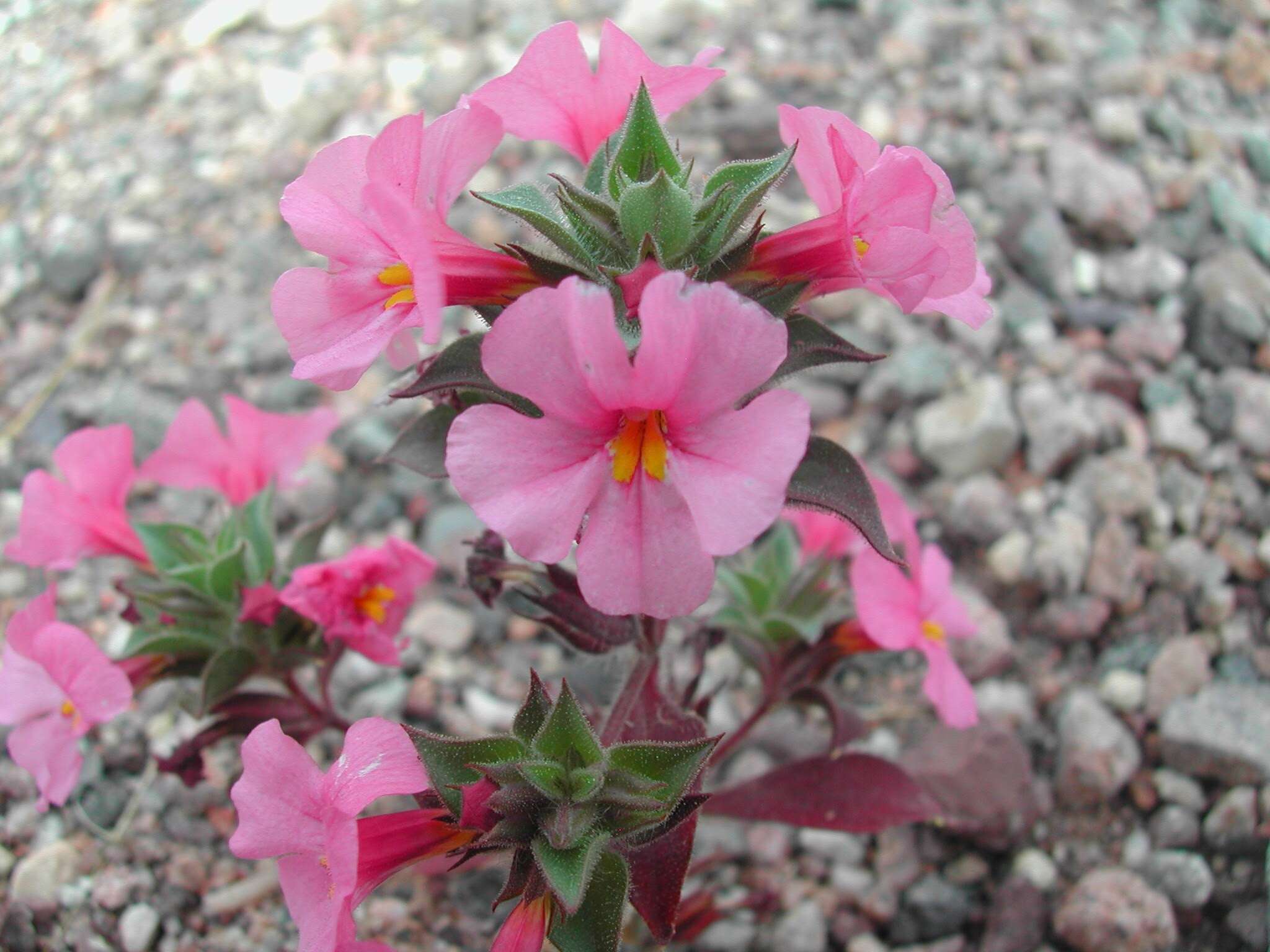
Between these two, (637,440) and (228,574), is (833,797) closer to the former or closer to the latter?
(637,440)

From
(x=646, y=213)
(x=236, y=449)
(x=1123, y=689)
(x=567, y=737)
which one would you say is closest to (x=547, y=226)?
(x=646, y=213)

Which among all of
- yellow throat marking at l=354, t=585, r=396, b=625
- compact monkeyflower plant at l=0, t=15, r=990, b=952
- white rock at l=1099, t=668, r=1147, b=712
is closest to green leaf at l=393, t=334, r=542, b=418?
compact monkeyflower plant at l=0, t=15, r=990, b=952

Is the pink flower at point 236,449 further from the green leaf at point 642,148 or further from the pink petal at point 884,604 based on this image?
the pink petal at point 884,604

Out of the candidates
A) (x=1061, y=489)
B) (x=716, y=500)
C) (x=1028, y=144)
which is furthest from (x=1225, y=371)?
(x=716, y=500)

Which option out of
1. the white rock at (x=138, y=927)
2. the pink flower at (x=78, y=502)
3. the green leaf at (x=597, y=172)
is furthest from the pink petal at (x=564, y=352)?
the white rock at (x=138, y=927)

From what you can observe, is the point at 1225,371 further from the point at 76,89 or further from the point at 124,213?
the point at 76,89

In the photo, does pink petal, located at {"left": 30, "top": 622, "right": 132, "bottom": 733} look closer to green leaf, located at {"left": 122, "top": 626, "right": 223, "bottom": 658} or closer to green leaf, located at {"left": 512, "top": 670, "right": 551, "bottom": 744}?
green leaf, located at {"left": 122, "top": 626, "right": 223, "bottom": 658}

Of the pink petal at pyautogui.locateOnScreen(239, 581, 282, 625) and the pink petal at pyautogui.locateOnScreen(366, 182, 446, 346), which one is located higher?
the pink petal at pyautogui.locateOnScreen(366, 182, 446, 346)
